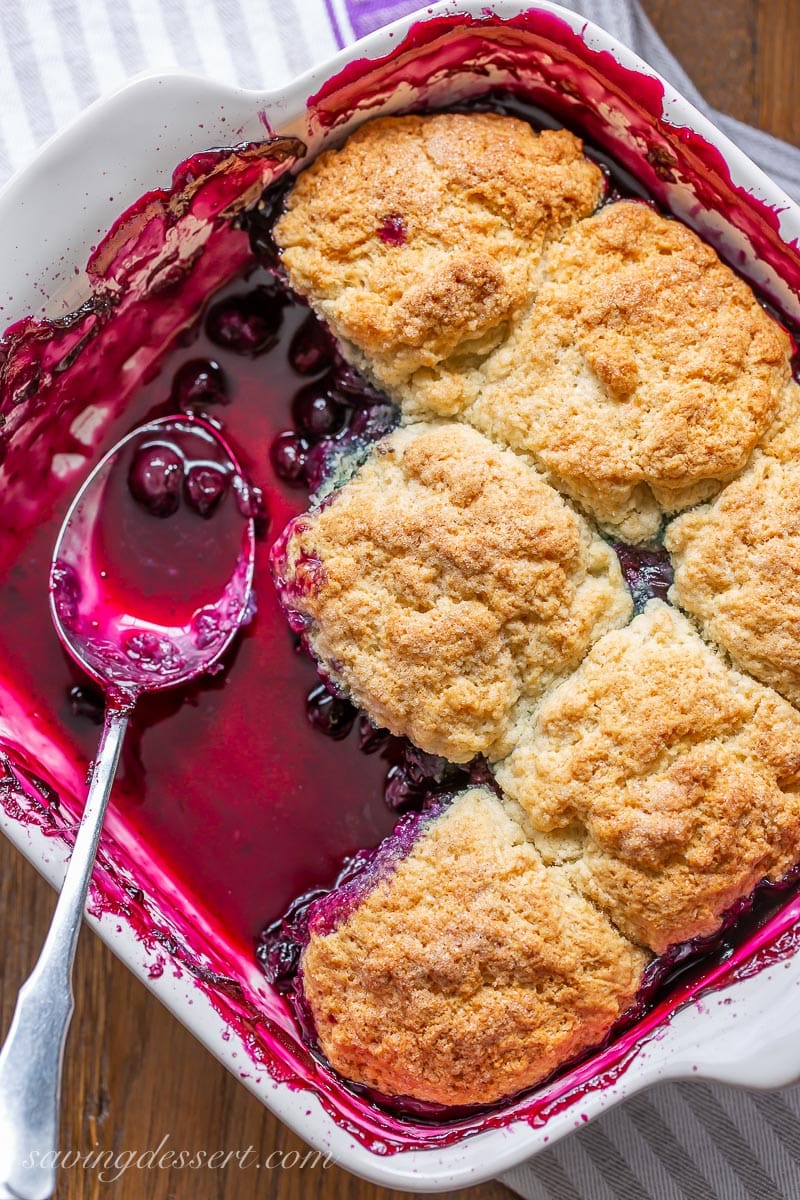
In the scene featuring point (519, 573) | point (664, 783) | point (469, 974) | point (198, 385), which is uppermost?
point (198, 385)

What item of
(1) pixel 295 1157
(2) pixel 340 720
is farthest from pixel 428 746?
(1) pixel 295 1157

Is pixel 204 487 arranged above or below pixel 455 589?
above

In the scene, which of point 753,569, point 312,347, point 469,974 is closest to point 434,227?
point 312,347

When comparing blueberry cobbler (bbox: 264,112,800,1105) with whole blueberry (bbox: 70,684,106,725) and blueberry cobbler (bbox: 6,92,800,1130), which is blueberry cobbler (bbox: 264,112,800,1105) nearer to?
blueberry cobbler (bbox: 6,92,800,1130)

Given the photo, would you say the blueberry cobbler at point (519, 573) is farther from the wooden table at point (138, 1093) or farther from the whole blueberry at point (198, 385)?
the wooden table at point (138, 1093)

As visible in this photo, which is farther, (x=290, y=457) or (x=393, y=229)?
(x=290, y=457)

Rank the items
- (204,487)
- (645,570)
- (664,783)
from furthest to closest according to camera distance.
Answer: (204,487)
(645,570)
(664,783)

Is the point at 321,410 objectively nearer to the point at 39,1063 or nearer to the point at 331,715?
the point at 331,715
